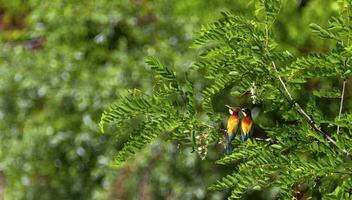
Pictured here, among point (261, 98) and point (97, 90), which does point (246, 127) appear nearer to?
point (261, 98)

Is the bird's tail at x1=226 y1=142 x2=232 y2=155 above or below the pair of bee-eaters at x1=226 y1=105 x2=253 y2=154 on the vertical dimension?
below

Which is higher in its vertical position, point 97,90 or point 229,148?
point 229,148

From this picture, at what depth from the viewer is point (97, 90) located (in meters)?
8.04

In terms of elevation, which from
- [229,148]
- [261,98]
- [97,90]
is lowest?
[97,90]

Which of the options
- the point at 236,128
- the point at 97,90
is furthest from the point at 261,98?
the point at 97,90

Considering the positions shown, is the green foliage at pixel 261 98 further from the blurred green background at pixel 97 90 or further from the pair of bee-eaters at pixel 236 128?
the blurred green background at pixel 97 90

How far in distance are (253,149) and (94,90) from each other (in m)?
5.47

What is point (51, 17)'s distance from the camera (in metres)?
9.45

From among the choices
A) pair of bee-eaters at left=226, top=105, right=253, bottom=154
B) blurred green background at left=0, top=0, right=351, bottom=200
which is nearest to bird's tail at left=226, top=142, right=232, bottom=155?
pair of bee-eaters at left=226, top=105, right=253, bottom=154

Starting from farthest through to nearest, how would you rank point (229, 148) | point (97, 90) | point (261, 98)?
point (97, 90), point (229, 148), point (261, 98)

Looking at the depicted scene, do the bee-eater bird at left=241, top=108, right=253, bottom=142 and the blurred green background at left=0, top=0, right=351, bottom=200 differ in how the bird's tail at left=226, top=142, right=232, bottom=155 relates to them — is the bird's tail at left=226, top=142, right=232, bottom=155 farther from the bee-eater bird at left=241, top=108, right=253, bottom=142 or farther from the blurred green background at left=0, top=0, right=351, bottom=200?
the blurred green background at left=0, top=0, right=351, bottom=200

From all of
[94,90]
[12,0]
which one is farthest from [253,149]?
[12,0]

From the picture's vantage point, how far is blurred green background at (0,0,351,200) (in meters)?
7.51

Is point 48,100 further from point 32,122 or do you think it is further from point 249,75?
point 249,75
